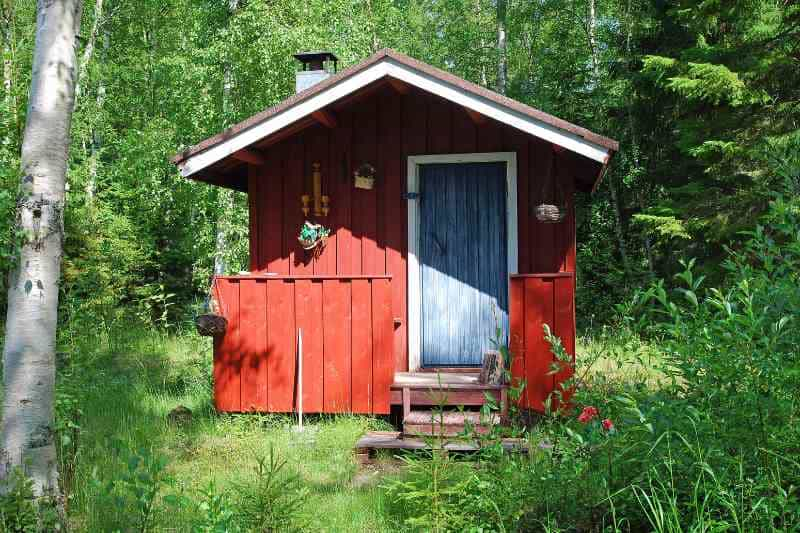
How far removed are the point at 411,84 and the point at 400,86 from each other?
0.39 m

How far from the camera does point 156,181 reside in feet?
44.3

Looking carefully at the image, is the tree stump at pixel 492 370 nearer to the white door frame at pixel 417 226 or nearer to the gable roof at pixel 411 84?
the white door frame at pixel 417 226

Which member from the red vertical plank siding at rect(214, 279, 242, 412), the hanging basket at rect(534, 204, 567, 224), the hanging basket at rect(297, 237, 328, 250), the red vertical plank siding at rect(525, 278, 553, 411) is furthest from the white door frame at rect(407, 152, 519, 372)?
the red vertical plank siding at rect(214, 279, 242, 412)

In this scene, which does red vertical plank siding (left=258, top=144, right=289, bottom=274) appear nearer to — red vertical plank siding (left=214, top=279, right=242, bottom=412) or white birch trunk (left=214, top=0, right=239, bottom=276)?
red vertical plank siding (left=214, top=279, right=242, bottom=412)

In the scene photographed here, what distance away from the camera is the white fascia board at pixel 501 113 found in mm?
6387

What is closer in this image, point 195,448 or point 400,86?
point 195,448

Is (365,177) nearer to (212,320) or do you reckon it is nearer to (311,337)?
(311,337)

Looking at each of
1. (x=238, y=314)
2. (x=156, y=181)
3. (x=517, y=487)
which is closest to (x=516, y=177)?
(x=238, y=314)

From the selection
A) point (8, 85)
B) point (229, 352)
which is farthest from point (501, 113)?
point (8, 85)

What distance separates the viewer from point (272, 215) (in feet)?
26.0

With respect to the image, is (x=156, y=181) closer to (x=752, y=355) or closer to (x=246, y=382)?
(x=246, y=382)

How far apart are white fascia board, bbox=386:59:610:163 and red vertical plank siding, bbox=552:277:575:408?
1.17m

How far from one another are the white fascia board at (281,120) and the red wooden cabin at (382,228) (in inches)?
0.5

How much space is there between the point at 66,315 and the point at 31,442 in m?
5.47
